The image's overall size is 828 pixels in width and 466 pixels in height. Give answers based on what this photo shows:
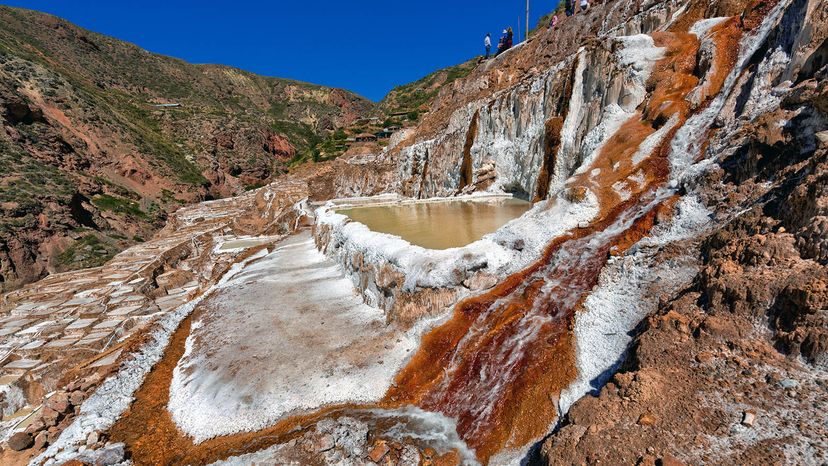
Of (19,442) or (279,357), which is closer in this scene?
(19,442)

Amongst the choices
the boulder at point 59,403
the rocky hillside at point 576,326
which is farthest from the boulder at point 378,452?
the boulder at point 59,403

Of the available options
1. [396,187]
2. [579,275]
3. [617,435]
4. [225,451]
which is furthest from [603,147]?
[396,187]

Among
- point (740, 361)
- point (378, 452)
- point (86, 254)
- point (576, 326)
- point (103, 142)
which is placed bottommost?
point (378, 452)

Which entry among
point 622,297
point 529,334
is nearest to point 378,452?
point 529,334

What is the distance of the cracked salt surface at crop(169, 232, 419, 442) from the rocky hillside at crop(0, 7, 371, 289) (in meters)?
25.3

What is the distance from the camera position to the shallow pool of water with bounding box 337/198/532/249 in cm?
1195

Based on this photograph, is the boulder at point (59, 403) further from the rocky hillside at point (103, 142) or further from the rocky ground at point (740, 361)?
the rocky hillside at point (103, 142)

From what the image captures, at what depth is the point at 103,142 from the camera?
163 ft

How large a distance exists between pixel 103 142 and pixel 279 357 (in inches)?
2340

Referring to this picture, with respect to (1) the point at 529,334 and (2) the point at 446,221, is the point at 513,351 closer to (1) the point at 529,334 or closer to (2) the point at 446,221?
(1) the point at 529,334

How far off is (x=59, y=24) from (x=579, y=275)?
115 metres

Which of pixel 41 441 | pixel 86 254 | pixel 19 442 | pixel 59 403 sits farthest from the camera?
pixel 86 254

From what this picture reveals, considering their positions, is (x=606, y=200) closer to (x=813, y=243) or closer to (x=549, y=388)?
(x=813, y=243)

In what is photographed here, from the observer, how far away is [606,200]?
962 centimetres
